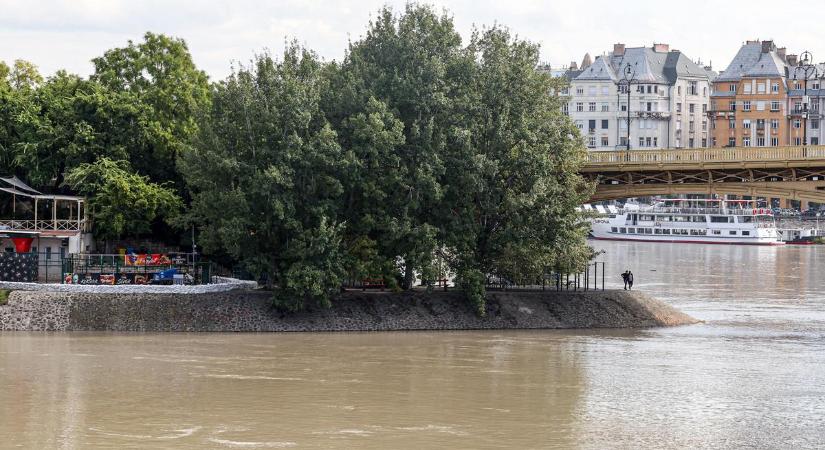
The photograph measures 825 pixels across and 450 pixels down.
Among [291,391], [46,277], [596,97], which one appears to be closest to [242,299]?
[46,277]

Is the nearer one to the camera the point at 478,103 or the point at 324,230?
the point at 324,230

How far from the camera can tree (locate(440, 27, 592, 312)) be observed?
209ft

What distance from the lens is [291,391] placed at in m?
46.1

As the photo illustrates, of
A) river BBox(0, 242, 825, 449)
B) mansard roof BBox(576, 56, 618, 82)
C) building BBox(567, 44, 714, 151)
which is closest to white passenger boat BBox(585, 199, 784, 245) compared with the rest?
building BBox(567, 44, 714, 151)

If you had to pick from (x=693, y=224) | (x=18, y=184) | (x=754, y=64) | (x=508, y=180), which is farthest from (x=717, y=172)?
(x=754, y=64)

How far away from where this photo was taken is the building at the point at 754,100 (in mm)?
180875

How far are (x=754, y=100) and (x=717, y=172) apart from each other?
11426 centimetres

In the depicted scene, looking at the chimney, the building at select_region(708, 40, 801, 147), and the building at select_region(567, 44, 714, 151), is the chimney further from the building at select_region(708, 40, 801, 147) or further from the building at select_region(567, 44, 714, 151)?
the building at select_region(567, 44, 714, 151)

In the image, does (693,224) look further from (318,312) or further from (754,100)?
(318,312)

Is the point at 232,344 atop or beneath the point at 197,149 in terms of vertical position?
beneath

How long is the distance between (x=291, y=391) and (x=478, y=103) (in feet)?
76.5

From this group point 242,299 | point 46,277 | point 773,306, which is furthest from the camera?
point 773,306

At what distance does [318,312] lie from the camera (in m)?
62.8

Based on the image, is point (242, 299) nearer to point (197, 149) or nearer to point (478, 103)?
point (197, 149)
